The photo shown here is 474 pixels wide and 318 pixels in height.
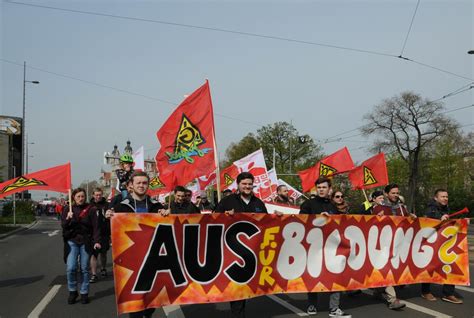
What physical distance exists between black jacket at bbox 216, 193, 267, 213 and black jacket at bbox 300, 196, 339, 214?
737mm

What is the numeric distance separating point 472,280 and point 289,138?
57.4 meters

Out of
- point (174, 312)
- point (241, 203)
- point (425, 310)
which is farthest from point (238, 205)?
point (425, 310)

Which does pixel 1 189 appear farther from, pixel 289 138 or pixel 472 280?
pixel 289 138

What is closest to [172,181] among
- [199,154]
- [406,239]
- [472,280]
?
[199,154]

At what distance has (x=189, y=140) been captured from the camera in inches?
284

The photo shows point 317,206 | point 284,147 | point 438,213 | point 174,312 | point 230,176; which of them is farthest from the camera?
point 284,147

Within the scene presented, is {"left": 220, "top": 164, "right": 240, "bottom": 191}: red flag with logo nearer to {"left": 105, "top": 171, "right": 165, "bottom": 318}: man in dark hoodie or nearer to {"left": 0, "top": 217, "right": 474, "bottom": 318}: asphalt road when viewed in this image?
{"left": 0, "top": 217, "right": 474, "bottom": 318}: asphalt road

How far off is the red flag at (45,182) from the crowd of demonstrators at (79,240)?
310 millimetres

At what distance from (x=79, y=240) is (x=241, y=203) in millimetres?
2729

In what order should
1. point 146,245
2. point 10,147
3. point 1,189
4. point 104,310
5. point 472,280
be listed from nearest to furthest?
1. point 146,245
2. point 104,310
3. point 1,189
4. point 472,280
5. point 10,147

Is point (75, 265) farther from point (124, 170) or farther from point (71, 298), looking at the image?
point (124, 170)

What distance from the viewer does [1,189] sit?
22.6ft

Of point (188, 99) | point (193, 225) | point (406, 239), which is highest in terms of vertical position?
point (188, 99)

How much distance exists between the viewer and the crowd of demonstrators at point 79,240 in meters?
6.64
